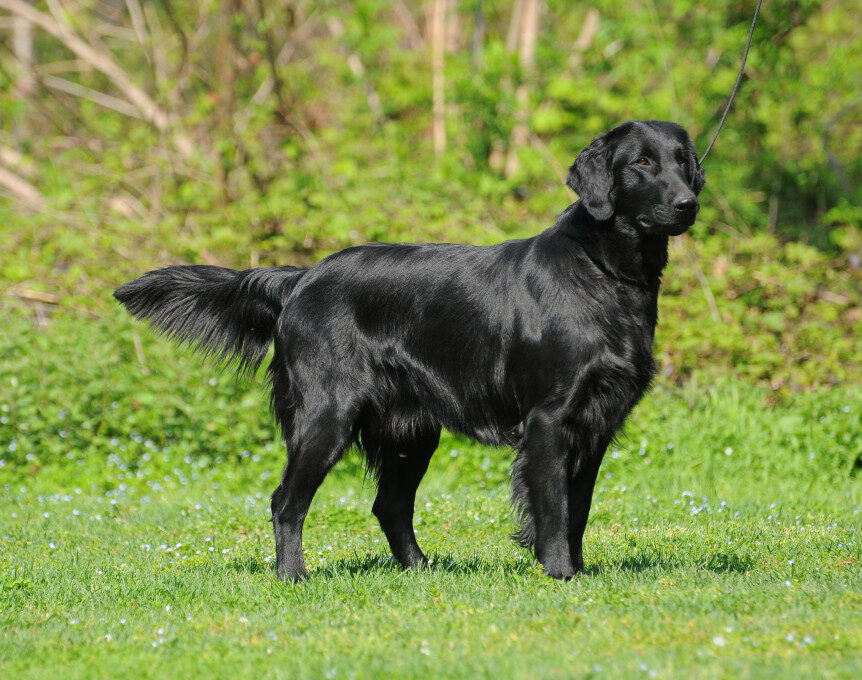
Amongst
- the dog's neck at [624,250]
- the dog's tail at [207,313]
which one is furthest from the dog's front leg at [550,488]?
the dog's tail at [207,313]

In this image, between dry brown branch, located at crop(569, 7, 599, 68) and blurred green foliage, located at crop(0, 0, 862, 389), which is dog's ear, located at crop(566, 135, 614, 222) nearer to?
blurred green foliage, located at crop(0, 0, 862, 389)

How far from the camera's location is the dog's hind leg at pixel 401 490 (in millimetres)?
4824

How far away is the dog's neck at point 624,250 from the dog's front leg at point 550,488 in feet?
2.36

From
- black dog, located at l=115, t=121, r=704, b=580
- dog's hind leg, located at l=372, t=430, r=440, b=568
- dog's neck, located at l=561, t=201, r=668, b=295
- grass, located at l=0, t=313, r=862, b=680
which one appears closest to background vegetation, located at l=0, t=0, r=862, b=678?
grass, located at l=0, t=313, r=862, b=680

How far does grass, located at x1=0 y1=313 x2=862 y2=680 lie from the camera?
3.19 meters

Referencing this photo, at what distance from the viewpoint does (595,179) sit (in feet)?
13.9

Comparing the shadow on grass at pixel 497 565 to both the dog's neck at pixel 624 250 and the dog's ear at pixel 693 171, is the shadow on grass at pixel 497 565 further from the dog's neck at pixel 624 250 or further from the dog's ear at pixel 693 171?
the dog's ear at pixel 693 171

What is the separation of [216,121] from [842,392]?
25.6ft

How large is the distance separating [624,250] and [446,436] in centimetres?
368

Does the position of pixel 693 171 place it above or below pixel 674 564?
above

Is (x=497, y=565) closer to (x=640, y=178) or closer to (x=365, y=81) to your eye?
(x=640, y=178)

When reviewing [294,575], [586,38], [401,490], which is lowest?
[294,575]

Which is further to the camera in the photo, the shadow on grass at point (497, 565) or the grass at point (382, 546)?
the shadow on grass at point (497, 565)

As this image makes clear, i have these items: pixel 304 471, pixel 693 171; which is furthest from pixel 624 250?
pixel 304 471
